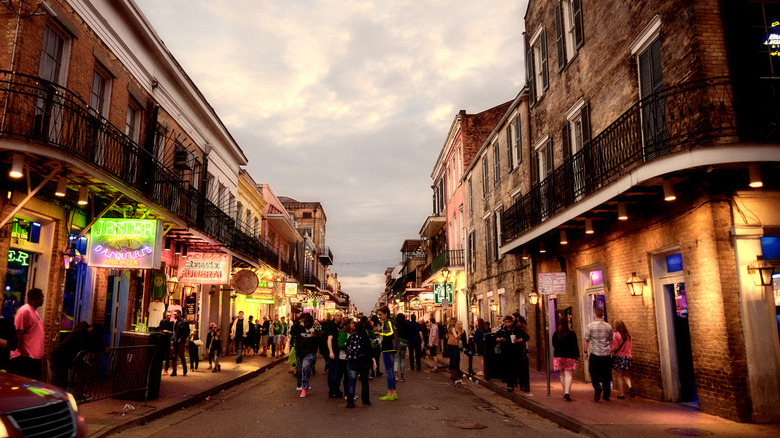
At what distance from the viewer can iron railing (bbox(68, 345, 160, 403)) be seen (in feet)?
27.7

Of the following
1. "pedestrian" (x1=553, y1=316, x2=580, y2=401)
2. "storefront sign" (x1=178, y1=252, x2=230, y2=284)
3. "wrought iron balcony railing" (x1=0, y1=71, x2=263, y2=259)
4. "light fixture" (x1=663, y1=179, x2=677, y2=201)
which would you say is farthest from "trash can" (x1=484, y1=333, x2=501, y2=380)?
"wrought iron balcony railing" (x1=0, y1=71, x2=263, y2=259)

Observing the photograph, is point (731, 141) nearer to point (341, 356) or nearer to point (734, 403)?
point (734, 403)

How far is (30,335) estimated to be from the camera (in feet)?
27.2

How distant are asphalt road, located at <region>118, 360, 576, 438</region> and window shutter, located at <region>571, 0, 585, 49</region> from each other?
8923mm

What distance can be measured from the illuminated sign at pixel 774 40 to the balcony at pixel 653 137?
1.10 m

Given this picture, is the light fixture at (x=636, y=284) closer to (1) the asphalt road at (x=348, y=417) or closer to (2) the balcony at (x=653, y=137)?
(2) the balcony at (x=653, y=137)

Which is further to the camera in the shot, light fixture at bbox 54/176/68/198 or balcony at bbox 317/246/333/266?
balcony at bbox 317/246/333/266

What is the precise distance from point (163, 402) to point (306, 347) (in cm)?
305

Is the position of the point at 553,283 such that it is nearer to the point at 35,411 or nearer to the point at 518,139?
the point at 518,139

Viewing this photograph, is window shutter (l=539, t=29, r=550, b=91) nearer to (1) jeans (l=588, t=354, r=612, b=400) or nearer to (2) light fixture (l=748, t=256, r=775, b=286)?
(1) jeans (l=588, t=354, r=612, b=400)

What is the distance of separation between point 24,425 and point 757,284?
370 inches

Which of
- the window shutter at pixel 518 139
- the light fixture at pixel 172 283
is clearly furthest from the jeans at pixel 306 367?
the window shutter at pixel 518 139

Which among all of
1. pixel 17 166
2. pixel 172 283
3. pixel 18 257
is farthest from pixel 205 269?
pixel 17 166

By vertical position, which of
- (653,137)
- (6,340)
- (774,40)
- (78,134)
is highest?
(774,40)
